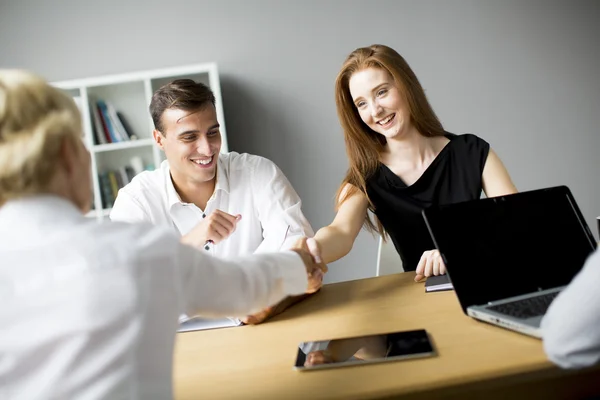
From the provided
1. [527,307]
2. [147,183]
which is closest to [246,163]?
[147,183]

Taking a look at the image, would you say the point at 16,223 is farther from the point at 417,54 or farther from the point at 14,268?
the point at 417,54

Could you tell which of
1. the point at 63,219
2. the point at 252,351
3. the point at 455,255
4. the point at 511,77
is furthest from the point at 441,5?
the point at 63,219

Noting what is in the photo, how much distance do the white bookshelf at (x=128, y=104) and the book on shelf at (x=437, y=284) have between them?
89.8 inches

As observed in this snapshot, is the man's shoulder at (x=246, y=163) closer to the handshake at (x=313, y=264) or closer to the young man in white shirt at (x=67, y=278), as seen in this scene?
the handshake at (x=313, y=264)

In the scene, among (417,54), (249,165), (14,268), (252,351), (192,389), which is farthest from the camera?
(417,54)

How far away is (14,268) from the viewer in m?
0.84

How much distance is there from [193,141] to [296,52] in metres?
1.79

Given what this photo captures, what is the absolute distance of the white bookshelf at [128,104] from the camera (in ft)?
12.3

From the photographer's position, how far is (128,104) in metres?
3.96

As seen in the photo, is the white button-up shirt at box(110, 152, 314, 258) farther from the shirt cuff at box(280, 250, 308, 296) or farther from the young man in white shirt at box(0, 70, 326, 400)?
the young man in white shirt at box(0, 70, 326, 400)

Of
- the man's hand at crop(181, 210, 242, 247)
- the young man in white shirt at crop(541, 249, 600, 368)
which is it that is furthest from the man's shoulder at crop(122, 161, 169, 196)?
the young man in white shirt at crop(541, 249, 600, 368)

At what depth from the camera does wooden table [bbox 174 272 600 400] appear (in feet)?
3.22

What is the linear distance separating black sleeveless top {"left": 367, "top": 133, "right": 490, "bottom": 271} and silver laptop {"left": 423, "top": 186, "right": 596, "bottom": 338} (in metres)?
0.71

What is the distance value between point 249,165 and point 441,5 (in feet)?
7.48
